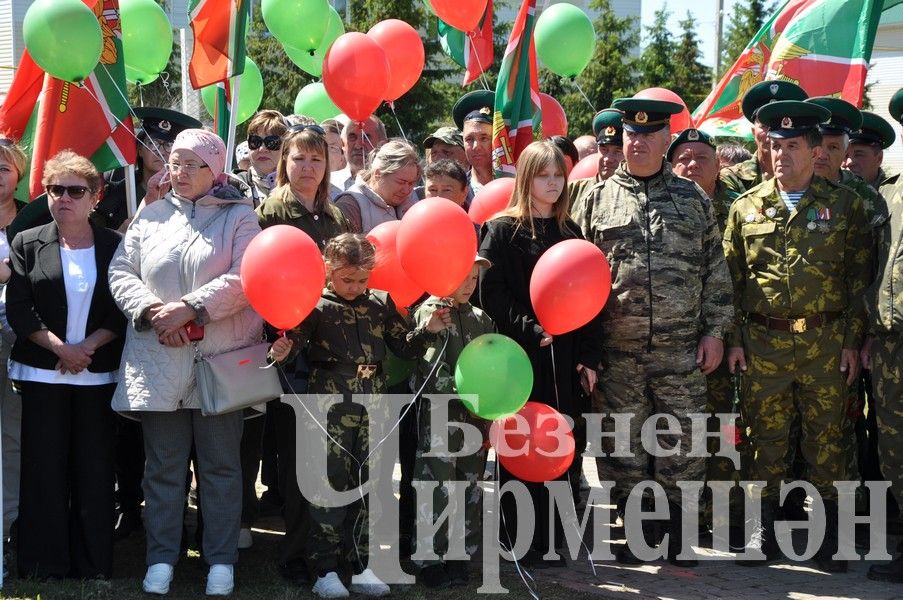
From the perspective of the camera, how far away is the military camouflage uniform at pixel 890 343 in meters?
5.62

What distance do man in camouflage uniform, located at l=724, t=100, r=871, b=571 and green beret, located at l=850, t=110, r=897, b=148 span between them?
64.7 inches

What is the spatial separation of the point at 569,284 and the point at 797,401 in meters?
1.76

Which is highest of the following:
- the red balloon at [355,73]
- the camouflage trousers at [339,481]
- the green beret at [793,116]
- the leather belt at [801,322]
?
the red balloon at [355,73]

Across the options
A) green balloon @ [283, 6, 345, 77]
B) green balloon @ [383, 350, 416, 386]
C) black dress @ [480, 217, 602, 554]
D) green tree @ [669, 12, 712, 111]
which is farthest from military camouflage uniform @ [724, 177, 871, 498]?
green tree @ [669, 12, 712, 111]

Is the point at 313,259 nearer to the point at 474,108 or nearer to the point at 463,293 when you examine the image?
the point at 463,293

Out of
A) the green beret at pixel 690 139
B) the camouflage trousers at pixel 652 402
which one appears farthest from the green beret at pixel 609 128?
the camouflage trousers at pixel 652 402

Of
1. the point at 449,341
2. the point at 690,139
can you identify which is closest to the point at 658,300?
the point at 449,341

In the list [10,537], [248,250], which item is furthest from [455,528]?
[10,537]

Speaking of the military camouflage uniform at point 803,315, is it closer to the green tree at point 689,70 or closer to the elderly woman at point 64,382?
the elderly woman at point 64,382

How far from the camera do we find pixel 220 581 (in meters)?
5.12

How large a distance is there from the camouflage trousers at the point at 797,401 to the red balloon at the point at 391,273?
6.62 feet

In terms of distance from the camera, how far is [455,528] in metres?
5.34

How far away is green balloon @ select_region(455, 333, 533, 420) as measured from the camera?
4.90 meters

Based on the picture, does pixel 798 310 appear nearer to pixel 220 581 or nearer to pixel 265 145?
pixel 220 581
